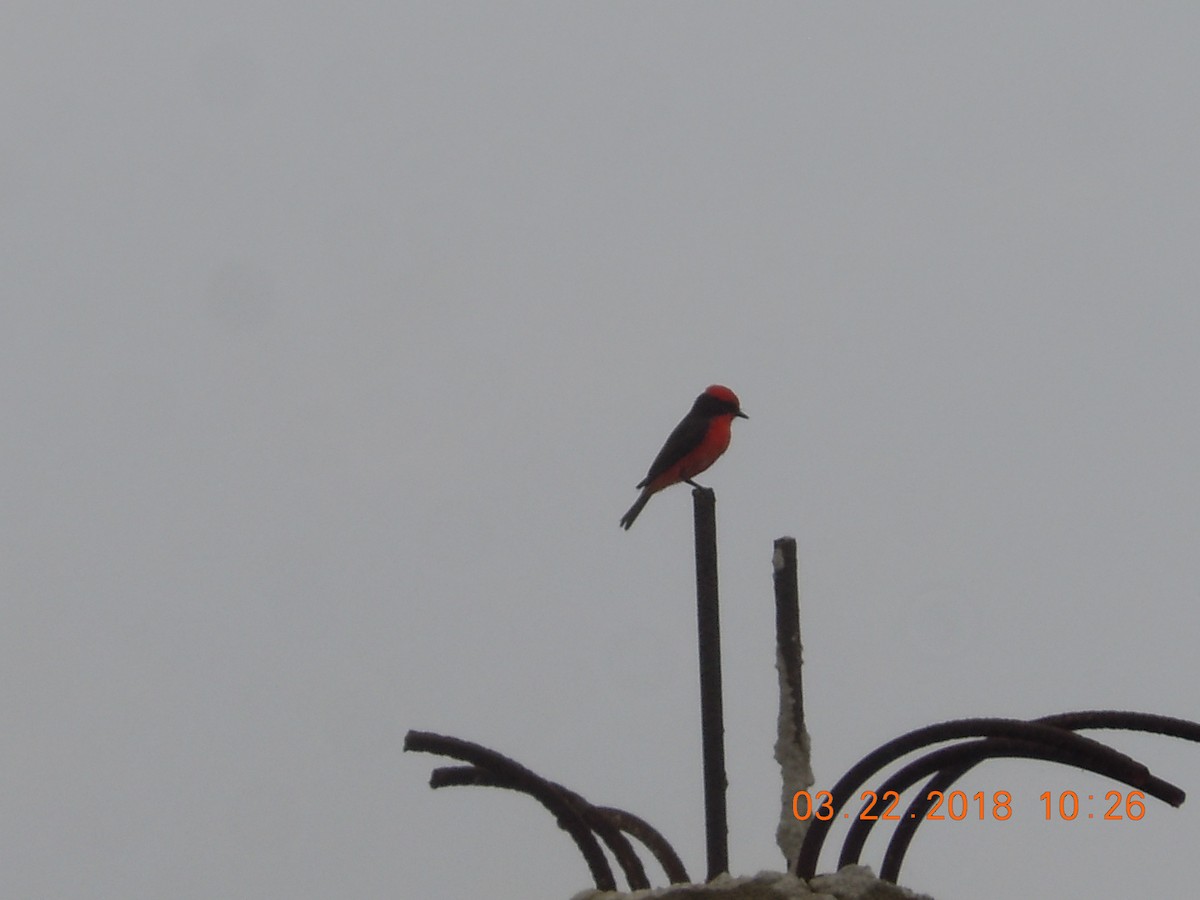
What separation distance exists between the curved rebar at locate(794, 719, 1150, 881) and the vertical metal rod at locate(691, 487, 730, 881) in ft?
0.70

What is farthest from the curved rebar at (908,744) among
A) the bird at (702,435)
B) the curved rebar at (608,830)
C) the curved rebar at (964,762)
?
the bird at (702,435)

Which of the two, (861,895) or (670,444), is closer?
(861,895)

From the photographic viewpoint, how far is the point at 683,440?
32.4 ft

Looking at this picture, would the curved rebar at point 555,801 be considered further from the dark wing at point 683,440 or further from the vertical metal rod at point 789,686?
the dark wing at point 683,440

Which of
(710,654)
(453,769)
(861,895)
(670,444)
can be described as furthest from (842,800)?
(670,444)

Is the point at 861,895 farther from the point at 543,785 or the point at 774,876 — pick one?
the point at 543,785

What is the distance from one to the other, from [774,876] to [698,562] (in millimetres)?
665

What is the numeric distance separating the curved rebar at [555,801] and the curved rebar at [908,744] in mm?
378

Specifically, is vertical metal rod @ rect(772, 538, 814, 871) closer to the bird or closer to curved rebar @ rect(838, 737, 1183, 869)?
curved rebar @ rect(838, 737, 1183, 869)

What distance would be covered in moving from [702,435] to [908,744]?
6.93 m

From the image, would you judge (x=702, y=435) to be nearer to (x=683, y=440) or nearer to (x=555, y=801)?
(x=683, y=440)

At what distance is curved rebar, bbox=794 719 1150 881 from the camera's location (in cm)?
288

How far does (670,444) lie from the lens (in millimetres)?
10016

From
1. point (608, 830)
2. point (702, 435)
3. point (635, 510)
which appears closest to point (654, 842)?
point (608, 830)
